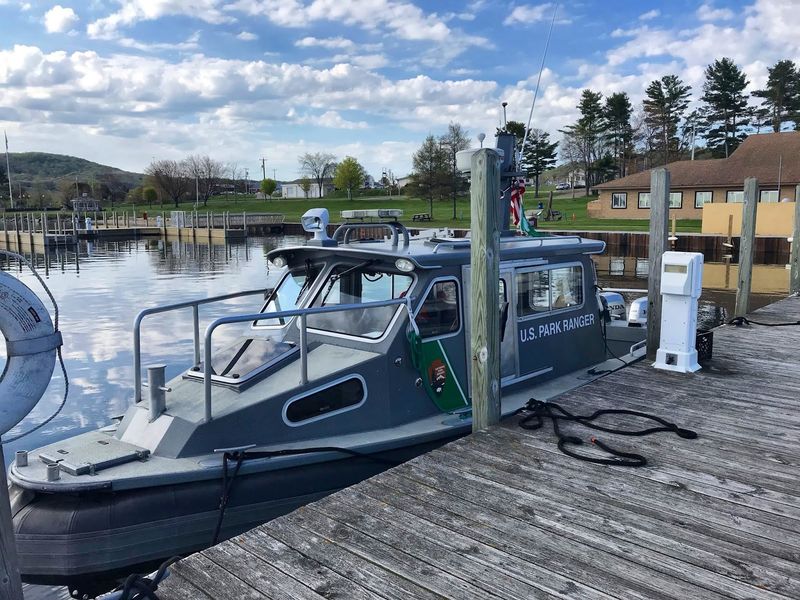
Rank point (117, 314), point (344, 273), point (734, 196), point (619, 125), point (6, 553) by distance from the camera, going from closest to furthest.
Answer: point (6, 553) → point (344, 273) → point (117, 314) → point (734, 196) → point (619, 125)

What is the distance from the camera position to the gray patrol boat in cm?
457

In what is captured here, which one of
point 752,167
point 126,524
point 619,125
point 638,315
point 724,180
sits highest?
point 619,125

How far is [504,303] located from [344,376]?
2.00 metres

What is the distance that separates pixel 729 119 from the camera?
74.8 metres

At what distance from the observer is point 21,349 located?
2.55m

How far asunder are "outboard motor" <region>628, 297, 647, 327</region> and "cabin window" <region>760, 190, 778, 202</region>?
37.4 metres

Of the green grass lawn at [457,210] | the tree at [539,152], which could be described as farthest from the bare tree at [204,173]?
the tree at [539,152]

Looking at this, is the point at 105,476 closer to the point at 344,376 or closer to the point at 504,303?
the point at 344,376

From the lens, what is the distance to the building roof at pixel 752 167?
4309cm

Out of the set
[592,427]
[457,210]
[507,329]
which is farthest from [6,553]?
[457,210]

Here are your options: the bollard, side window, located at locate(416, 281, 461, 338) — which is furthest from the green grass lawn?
the bollard

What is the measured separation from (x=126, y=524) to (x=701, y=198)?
1950 inches

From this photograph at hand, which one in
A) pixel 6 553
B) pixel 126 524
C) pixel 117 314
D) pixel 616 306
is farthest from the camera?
pixel 117 314

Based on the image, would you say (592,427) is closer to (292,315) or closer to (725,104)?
(292,315)
